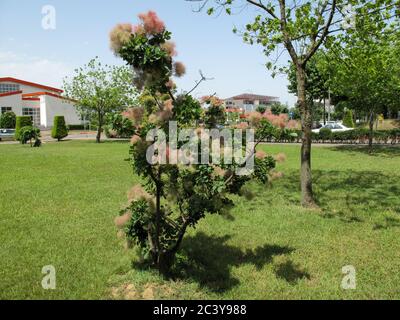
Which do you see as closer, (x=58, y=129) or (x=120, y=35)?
(x=120, y=35)

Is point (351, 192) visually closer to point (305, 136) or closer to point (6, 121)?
point (305, 136)

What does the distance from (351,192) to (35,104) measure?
55.9 meters

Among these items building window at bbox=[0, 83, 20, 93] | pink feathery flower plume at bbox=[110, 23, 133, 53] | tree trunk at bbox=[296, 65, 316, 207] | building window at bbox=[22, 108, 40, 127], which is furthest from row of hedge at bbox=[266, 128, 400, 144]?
building window at bbox=[0, 83, 20, 93]

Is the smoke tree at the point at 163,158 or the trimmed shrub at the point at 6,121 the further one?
the trimmed shrub at the point at 6,121

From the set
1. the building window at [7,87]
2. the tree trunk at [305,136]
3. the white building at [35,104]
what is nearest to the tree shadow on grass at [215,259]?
the tree trunk at [305,136]

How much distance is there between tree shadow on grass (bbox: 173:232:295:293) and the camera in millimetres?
5152

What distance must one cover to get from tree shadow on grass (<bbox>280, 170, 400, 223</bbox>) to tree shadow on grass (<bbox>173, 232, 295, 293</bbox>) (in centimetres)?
283

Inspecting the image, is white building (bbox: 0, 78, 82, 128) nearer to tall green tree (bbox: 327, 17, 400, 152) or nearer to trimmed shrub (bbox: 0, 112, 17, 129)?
trimmed shrub (bbox: 0, 112, 17, 129)

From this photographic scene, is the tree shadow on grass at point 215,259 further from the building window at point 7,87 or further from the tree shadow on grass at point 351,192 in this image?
the building window at point 7,87

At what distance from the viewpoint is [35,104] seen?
57.1 m

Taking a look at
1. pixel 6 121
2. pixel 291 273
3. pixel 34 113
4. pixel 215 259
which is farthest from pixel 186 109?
pixel 34 113

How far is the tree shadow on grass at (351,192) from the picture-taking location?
8.73 metres

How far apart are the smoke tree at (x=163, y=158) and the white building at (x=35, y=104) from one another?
164 ft
